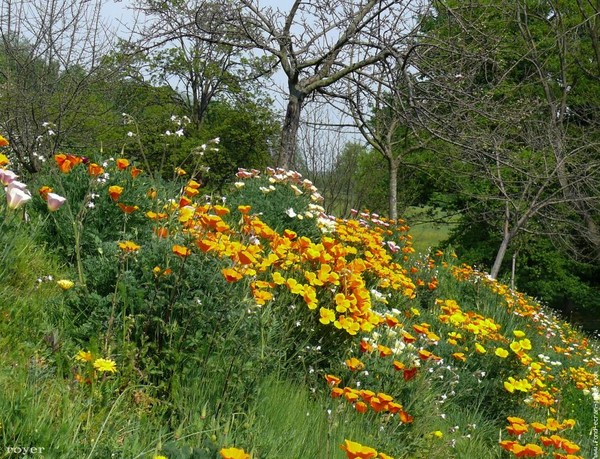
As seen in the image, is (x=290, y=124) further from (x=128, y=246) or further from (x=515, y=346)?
(x=128, y=246)

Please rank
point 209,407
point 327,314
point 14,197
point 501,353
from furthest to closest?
point 501,353
point 327,314
point 209,407
point 14,197

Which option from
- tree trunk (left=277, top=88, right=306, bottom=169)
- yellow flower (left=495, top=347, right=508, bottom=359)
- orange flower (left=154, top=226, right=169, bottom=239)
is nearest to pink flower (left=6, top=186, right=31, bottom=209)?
orange flower (left=154, top=226, right=169, bottom=239)

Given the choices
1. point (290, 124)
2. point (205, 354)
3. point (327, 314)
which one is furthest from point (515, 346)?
point (290, 124)

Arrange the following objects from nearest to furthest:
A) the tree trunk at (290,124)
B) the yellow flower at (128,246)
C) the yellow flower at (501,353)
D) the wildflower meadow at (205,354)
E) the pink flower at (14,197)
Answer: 1. the wildflower meadow at (205,354)
2. the pink flower at (14,197)
3. the yellow flower at (128,246)
4. the yellow flower at (501,353)
5. the tree trunk at (290,124)

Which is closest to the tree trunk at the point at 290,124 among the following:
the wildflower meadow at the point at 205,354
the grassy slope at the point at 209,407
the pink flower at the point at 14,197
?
the wildflower meadow at the point at 205,354

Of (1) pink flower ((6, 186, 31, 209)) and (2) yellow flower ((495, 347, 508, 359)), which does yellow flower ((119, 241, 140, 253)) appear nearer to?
(1) pink flower ((6, 186, 31, 209))

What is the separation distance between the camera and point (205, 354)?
8.31 feet

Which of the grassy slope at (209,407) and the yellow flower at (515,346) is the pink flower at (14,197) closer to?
the grassy slope at (209,407)

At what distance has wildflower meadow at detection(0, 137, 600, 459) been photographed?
2.01 m

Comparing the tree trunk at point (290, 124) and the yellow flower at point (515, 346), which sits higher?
the tree trunk at point (290, 124)

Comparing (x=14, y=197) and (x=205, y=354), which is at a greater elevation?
(x=14, y=197)

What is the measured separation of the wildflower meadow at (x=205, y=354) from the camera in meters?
2.01

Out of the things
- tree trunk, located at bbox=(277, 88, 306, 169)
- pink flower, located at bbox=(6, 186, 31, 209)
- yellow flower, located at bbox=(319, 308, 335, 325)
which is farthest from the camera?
tree trunk, located at bbox=(277, 88, 306, 169)

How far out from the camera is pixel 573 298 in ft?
63.7
